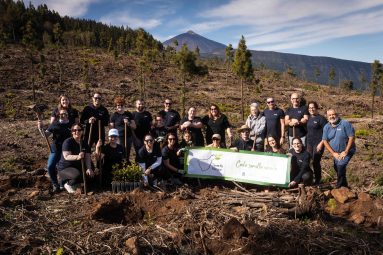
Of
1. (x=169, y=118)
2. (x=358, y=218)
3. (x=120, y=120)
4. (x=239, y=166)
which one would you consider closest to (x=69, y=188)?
(x=120, y=120)

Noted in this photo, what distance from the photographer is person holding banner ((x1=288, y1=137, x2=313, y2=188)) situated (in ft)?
24.5

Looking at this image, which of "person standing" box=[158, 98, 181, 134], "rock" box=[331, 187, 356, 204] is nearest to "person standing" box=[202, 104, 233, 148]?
"person standing" box=[158, 98, 181, 134]

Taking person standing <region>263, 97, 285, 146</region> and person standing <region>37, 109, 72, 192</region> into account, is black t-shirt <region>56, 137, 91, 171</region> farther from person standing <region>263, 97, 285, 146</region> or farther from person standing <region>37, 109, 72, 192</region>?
person standing <region>263, 97, 285, 146</region>

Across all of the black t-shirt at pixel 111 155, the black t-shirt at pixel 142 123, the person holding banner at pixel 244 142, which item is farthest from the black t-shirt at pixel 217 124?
the black t-shirt at pixel 111 155

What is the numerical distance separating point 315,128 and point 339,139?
0.59 m

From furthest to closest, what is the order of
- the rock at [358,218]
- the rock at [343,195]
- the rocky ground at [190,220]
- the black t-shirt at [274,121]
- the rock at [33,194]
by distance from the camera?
the black t-shirt at [274,121], the rock at [33,194], the rock at [343,195], the rock at [358,218], the rocky ground at [190,220]

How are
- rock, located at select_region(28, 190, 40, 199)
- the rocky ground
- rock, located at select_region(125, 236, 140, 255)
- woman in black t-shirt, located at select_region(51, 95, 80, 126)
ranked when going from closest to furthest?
rock, located at select_region(125, 236, 140, 255)
the rocky ground
rock, located at select_region(28, 190, 40, 199)
woman in black t-shirt, located at select_region(51, 95, 80, 126)

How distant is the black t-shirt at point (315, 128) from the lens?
769 cm

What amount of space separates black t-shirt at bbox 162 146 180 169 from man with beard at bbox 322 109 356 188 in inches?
135

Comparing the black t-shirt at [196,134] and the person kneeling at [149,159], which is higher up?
the black t-shirt at [196,134]

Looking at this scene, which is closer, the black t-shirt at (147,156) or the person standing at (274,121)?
the black t-shirt at (147,156)

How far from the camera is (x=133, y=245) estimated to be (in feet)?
15.9

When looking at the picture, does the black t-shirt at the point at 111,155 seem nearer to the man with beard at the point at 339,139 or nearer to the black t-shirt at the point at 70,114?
the black t-shirt at the point at 70,114

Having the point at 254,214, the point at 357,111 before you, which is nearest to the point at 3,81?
the point at 254,214
